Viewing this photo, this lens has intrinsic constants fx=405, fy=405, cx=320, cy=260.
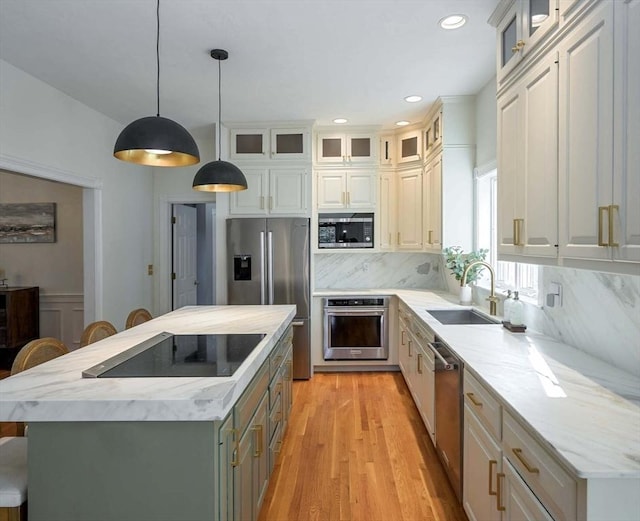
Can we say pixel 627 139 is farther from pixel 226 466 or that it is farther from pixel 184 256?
→ pixel 184 256

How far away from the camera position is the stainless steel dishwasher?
210cm

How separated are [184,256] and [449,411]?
4.20 m

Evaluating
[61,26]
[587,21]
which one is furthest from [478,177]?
[61,26]

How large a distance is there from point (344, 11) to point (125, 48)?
60.2 inches

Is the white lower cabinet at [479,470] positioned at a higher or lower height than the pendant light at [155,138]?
lower

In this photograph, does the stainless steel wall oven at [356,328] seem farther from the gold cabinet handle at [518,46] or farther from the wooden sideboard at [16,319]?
the wooden sideboard at [16,319]

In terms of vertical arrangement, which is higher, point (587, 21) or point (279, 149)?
point (279, 149)

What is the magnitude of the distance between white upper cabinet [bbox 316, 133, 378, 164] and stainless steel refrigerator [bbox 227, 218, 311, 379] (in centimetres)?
91

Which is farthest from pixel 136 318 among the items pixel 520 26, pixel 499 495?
pixel 520 26

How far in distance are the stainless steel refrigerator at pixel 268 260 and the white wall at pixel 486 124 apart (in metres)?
1.84

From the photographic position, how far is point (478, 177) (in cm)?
369

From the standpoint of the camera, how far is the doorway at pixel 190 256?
5262mm

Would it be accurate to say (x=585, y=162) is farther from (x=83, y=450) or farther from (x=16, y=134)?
(x=16, y=134)

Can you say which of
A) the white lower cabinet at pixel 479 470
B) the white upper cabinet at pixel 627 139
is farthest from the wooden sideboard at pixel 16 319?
the white upper cabinet at pixel 627 139
